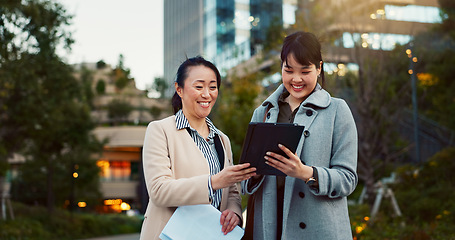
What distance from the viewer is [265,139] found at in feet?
7.48

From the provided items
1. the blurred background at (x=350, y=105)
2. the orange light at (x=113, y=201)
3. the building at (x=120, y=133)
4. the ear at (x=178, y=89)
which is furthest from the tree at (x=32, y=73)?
the orange light at (x=113, y=201)

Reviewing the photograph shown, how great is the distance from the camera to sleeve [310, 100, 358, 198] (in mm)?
2510

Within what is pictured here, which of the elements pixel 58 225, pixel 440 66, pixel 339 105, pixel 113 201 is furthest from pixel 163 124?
pixel 113 201

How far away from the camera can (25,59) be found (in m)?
15.5

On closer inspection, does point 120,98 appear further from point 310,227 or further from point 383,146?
point 310,227

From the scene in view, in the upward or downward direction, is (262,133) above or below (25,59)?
below

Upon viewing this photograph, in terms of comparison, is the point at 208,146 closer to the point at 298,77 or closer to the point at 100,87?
the point at 298,77

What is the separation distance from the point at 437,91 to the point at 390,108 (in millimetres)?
4374

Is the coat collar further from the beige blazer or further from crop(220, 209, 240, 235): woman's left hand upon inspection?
crop(220, 209, 240, 235): woman's left hand

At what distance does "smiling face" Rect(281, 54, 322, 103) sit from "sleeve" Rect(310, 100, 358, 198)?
19cm

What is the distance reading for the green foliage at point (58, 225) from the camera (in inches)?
758

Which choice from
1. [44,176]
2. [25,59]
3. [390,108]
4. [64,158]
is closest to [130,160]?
[44,176]

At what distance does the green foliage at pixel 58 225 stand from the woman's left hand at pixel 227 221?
55.1 ft

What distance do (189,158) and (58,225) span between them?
21885 millimetres
